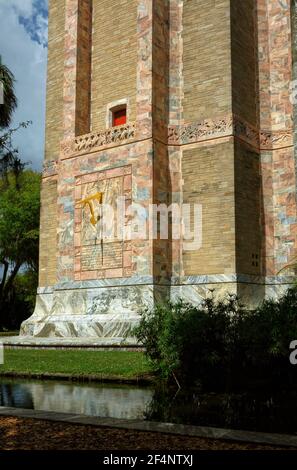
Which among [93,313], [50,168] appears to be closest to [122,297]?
[93,313]

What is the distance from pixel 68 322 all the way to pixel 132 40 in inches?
463

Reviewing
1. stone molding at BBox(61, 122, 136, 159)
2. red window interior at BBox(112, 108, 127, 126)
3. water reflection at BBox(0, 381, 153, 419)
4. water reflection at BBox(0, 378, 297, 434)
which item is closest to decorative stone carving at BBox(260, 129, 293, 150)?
stone molding at BBox(61, 122, 136, 159)

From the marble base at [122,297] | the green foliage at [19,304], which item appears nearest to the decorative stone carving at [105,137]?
the marble base at [122,297]

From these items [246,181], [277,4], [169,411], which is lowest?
[169,411]

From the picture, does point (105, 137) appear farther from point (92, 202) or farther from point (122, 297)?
point (122, 297)

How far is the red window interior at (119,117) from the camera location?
76.6 feet

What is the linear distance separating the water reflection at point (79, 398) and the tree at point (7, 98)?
341 inches

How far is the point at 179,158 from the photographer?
21.5 metres

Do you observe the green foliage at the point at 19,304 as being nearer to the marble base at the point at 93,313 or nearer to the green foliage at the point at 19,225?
the green foliage at the point at 19,225

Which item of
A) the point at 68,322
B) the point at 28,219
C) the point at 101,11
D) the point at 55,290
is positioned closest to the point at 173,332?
the point at 68,322

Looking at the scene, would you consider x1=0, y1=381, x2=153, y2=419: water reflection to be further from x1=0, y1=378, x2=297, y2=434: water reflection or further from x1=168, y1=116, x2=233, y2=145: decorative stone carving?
x1=168, y1=116, x2=233, y2=145: decorative stone carving

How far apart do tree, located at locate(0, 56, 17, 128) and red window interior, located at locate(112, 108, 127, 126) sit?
22.4ft

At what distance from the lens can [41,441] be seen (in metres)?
5.71

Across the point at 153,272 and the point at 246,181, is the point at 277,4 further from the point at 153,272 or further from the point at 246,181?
the point at 153,272
